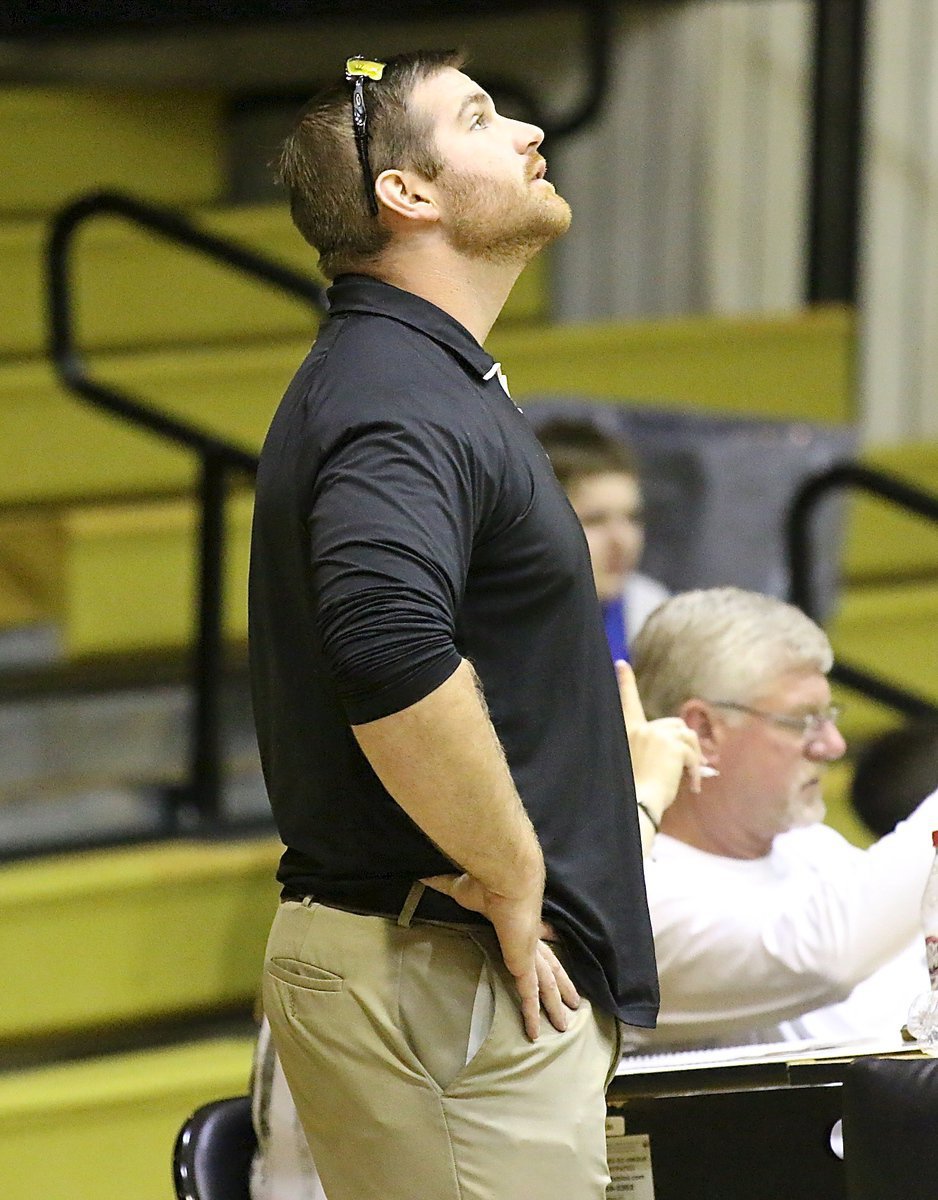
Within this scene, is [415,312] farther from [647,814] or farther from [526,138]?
[647,814]

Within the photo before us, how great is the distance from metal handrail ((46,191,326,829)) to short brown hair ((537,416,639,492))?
0.40 m

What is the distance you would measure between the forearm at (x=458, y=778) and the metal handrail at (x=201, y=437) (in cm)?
148

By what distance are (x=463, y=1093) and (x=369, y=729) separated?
28 centimetres

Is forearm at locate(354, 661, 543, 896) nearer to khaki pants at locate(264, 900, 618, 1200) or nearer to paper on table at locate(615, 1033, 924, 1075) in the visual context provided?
khaki pants at locate(264, 900, 618, 1200)

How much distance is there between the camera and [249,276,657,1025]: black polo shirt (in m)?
1.22

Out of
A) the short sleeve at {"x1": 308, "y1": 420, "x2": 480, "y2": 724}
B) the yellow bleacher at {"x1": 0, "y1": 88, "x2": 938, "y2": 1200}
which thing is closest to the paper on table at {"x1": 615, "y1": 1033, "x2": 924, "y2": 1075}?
the short sleeve at {"x1": 308, "y1": 420, "x2": 480, "y2": 724}

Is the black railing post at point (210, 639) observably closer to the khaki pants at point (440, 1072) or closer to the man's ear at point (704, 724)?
the man's ear at point (704, 724)

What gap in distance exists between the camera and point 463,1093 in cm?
134

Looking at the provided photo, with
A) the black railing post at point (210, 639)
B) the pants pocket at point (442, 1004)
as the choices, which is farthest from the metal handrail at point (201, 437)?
the pants pocket at point (442, 1004)

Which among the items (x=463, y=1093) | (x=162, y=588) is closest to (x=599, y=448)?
(x=162, y=588)

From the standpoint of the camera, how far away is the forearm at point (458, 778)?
48.4 inches

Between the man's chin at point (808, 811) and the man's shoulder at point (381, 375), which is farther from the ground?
the man's shoulder at point (381, 375)

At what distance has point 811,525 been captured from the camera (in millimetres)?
3131

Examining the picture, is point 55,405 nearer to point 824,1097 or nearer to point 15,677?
point 15,677
